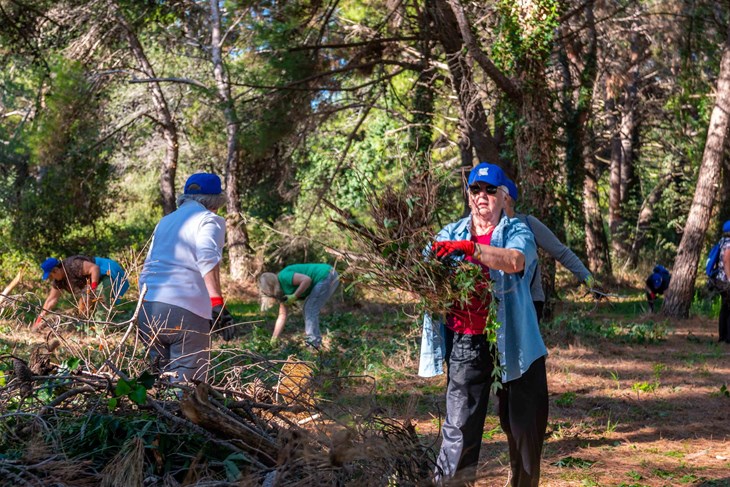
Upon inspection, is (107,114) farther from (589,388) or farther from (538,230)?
(538,230)

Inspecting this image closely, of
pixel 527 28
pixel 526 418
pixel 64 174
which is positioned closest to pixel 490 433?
pixel 526 418

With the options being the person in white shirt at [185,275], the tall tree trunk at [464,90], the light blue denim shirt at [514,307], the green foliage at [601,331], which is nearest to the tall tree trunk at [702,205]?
the green foliage at [601,331]

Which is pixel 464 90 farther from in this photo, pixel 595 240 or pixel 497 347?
pixel 595 240

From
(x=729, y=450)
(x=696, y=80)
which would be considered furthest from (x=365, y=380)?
(x=696, y=80)

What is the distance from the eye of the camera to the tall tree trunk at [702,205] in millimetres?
15898

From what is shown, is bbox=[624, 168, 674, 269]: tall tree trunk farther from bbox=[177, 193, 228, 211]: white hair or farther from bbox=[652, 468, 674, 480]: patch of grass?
bbox=[177, 193, 228, 211]: white hair

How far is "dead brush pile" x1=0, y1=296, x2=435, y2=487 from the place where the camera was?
Answer: 99.1 inches

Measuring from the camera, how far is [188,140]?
25.7 meters

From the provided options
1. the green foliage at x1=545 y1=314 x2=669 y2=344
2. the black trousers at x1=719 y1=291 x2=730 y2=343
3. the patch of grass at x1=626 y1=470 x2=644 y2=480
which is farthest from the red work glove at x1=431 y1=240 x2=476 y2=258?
the black trousers at x1=719 y1=291 x2=730 y2=343

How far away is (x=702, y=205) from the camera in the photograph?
1599 cm

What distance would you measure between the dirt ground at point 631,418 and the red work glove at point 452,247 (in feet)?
3.12

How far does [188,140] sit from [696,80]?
1373 cm

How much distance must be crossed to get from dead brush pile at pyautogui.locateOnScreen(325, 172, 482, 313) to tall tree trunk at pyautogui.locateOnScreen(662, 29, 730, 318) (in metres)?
12.7

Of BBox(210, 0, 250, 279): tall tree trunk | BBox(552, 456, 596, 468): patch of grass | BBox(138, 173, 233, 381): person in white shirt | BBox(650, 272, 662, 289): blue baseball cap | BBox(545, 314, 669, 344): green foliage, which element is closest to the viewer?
BBox(138, 173, 233, 381): person in white shirt
